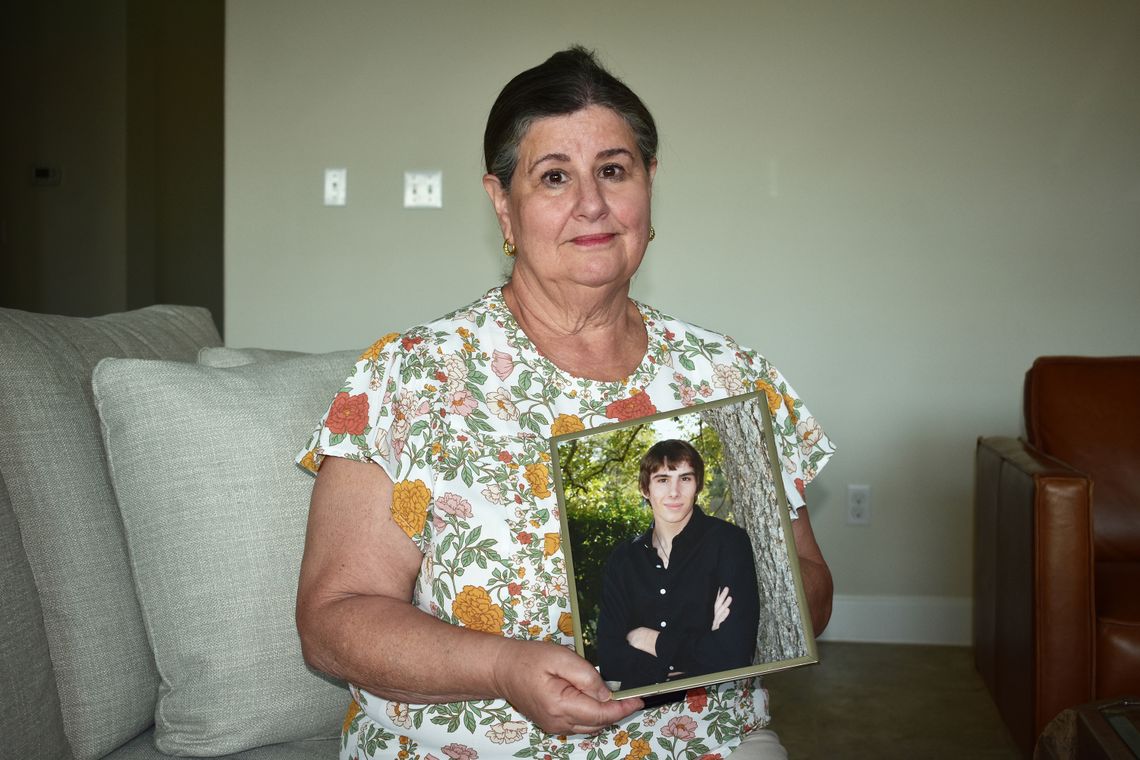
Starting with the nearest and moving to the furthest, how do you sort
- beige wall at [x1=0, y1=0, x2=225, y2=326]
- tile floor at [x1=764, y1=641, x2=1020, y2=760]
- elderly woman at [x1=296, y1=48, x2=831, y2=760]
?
elderly woman at [x1=296, y1=48, x2=831, y2=760]
tile floor at [x1=764, y1=641, x2=1020, y2=760]
beige wall at [x1=0, y1=0, x2=225, y2=326]

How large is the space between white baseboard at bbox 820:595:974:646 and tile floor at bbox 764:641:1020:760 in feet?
→ 0.12

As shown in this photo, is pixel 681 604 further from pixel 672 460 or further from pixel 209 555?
pixel 209 555

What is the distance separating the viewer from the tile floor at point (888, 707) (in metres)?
2.29

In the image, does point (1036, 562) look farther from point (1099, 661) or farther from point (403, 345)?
point (403, 345)

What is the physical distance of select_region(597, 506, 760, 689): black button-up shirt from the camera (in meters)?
0.92

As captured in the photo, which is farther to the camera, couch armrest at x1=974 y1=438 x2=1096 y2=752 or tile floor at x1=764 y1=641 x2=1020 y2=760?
tile floor at x1=764 y1=641 x2=1020 y2=760

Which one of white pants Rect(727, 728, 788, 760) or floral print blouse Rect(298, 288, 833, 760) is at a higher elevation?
floral print blouse Rect(298, 288, 833, 760)

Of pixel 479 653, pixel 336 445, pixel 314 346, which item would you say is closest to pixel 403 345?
pixel 336 445

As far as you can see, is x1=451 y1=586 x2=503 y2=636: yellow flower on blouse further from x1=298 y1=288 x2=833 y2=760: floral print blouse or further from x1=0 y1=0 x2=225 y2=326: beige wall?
x1=0 y1=0 x2=225 y2=326: beige wall

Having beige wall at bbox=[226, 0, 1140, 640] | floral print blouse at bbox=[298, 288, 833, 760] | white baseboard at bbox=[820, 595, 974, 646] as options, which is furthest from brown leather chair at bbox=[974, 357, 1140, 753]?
floral print blouse at bbox=[298, 288, 833, 760]

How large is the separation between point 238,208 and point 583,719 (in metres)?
2.52

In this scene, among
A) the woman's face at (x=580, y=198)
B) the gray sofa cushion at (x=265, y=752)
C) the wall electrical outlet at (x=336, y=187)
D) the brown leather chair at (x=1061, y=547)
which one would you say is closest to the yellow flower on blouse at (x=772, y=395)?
the woman's face at (x=580, y=198)

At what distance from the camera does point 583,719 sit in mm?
917

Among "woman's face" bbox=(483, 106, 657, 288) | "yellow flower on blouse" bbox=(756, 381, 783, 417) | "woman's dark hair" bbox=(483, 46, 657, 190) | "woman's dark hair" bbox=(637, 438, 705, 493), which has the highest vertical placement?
"woman's dark hair" bbox=(483, 46, 657, 190)
